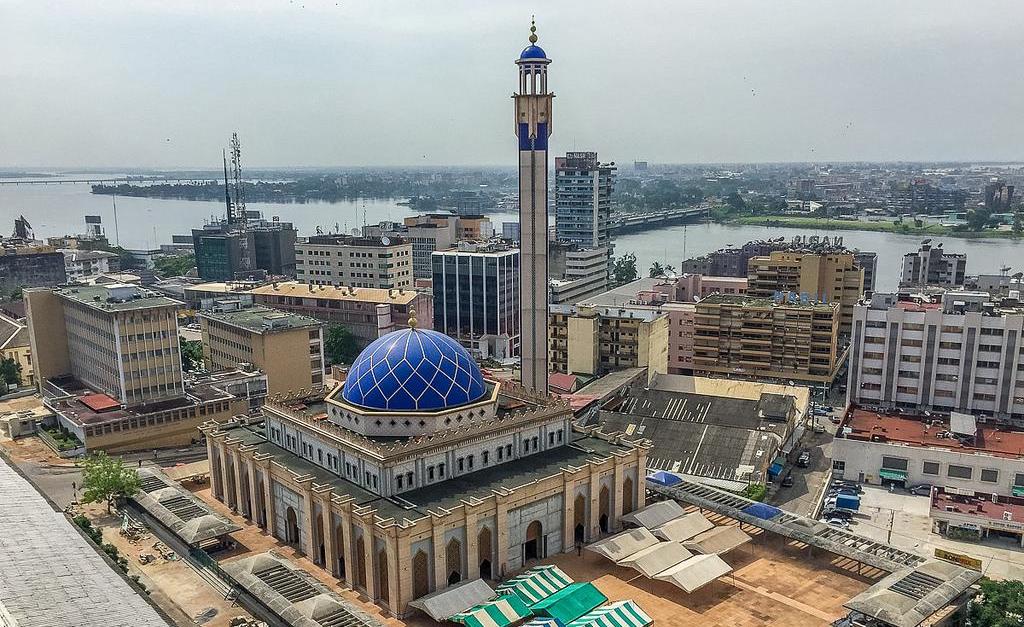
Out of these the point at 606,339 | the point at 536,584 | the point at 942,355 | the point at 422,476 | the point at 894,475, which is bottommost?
the point at 894,475

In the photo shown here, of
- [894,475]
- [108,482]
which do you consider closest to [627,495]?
[894,475]

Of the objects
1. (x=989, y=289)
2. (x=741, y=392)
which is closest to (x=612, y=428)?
(x=741, y=392)

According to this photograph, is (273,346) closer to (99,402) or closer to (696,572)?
(99,402)

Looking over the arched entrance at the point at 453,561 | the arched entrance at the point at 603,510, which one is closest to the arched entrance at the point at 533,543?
the arched entrance at the point at 453,561

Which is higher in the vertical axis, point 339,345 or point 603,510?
point 603,510

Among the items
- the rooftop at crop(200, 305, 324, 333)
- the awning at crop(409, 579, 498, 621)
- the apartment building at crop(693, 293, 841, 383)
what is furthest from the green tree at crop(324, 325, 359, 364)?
the awning at crop(409, 579, 498, 621)

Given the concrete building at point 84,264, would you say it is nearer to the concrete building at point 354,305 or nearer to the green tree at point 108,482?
the concrete building at point 354,305

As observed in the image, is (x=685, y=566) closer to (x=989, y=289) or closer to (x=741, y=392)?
(x=741, y=392)
